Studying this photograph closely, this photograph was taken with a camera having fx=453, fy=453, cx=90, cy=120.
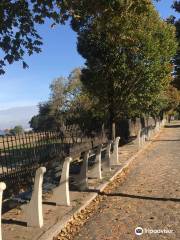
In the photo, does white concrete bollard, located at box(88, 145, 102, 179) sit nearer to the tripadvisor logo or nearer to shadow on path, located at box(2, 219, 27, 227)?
shadow on path, located at box(2, 219, 27, 227)

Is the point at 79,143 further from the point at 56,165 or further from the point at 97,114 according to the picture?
the point at 97,114

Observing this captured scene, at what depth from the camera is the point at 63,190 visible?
921 centimetres

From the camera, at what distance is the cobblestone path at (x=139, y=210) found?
7223mm

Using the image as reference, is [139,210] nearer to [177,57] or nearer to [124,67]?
[124,67]

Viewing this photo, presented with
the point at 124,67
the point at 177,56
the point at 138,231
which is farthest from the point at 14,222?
the point at 177,56

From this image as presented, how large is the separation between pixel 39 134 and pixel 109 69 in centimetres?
971

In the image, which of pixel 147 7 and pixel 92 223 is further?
pixel 147 7

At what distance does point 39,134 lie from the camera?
1325 centimetres

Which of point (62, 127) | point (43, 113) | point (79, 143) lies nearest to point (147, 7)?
point (62, 127)

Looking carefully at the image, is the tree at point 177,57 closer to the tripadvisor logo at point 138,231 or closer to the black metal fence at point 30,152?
the black metal fence at point 30,152

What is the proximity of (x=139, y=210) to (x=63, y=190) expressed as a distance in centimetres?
159

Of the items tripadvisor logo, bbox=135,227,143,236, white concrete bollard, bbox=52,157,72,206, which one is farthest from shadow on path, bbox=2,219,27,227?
tripadvisor logo, bbox=135,227,143,236

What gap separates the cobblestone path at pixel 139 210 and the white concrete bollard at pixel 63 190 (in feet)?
2.39

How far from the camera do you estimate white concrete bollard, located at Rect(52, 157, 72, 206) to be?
9.20m
